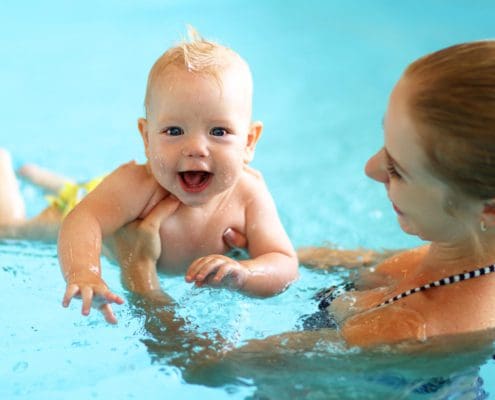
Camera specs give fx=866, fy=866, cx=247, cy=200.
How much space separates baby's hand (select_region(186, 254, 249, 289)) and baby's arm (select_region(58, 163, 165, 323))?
0.16 metres

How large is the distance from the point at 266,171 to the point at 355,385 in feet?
5.03

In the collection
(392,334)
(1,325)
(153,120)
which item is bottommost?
(1,325)

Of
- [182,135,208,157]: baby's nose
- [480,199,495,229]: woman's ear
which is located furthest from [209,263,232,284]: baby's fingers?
[480,199,495,229]: woman's ear

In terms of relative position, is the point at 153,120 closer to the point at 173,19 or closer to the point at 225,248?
the point at 225,248

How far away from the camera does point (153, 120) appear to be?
169cm

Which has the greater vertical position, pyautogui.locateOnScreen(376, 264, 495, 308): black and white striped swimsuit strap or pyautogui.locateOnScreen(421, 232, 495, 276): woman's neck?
pyautogui.locateOnScreen(421, 232, 495, 276): woman's neck

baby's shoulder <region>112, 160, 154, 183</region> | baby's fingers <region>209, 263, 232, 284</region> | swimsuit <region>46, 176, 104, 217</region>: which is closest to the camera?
baby's fingers <region>209, 263, 232, 284</region>

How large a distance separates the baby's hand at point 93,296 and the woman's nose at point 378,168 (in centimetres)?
46

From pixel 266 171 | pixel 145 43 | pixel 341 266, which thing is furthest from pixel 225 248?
pixel 145 43

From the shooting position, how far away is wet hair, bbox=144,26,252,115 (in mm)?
1652

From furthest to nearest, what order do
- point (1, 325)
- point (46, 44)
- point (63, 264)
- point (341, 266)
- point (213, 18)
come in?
point (213, 18) → point (46, 44) → point (341, 266) → point (1, 325) → point (63, 264)

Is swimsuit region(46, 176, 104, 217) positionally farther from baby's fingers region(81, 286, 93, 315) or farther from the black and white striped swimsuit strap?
the black and white striped swimsuit strap

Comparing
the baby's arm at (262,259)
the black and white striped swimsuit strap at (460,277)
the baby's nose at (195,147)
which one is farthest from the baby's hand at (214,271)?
the black and white striped swimsuit strap at (460,277)

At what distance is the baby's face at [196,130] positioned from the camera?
5.38 ft
